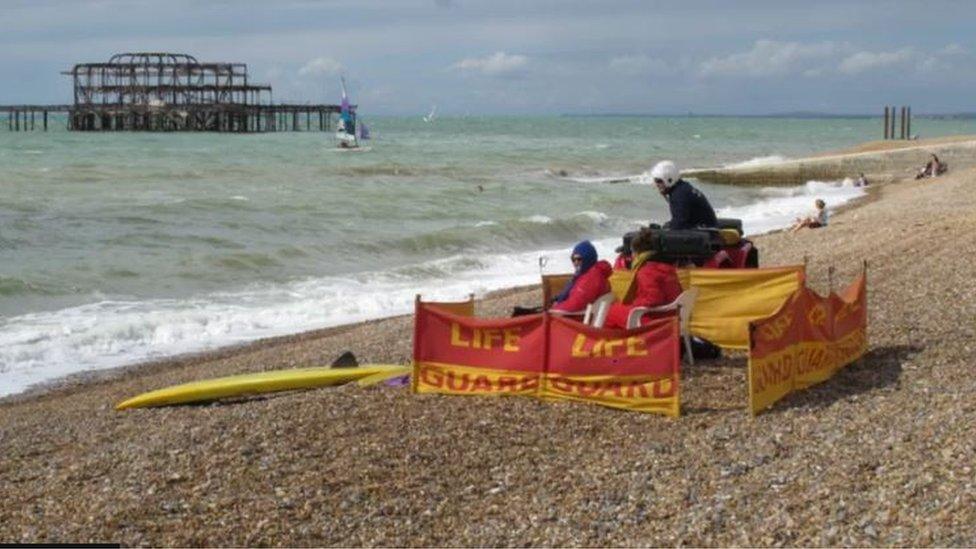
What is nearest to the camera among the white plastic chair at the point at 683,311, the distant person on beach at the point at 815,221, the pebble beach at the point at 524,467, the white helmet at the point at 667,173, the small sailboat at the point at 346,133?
the pebble beach at the point at 524,467

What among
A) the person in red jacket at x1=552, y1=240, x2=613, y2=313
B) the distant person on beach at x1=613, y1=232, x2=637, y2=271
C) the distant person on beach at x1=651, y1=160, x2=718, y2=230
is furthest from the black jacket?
the person in red jacket at x1=552, y1=240, x2=613, y2=313

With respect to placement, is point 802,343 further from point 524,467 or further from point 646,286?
point 524,467

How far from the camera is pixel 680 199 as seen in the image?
11.2m

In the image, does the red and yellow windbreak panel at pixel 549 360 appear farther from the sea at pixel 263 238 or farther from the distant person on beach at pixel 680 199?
the sea at pixel 263 238

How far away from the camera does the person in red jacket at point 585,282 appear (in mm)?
10359

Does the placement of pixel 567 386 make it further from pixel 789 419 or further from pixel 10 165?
pixel 10 165

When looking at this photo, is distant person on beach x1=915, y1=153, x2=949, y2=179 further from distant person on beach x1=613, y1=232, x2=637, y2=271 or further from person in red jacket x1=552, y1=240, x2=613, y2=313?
person in red jacket x1=552, y1=240, x2=613, y2=313

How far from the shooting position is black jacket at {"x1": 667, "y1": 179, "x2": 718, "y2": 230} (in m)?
11.2

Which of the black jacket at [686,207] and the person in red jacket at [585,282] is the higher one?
the black jacket at [686,207]

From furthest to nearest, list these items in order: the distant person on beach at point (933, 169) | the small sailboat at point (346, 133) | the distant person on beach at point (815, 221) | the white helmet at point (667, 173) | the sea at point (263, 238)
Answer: the small sailboat at point (346, 133)
the distant person on beach at point (933, 169)
the distant person on beach at point (815, 221)
the sea at point (263, 238)
the white helmet at point (667, 173)

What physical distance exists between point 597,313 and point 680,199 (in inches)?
60.5

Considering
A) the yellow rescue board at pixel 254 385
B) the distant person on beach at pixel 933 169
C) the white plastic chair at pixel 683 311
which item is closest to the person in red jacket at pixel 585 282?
the white plastic chair at pixel 683 311

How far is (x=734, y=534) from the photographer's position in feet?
21.2

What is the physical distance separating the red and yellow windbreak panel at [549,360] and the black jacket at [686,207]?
188cm
